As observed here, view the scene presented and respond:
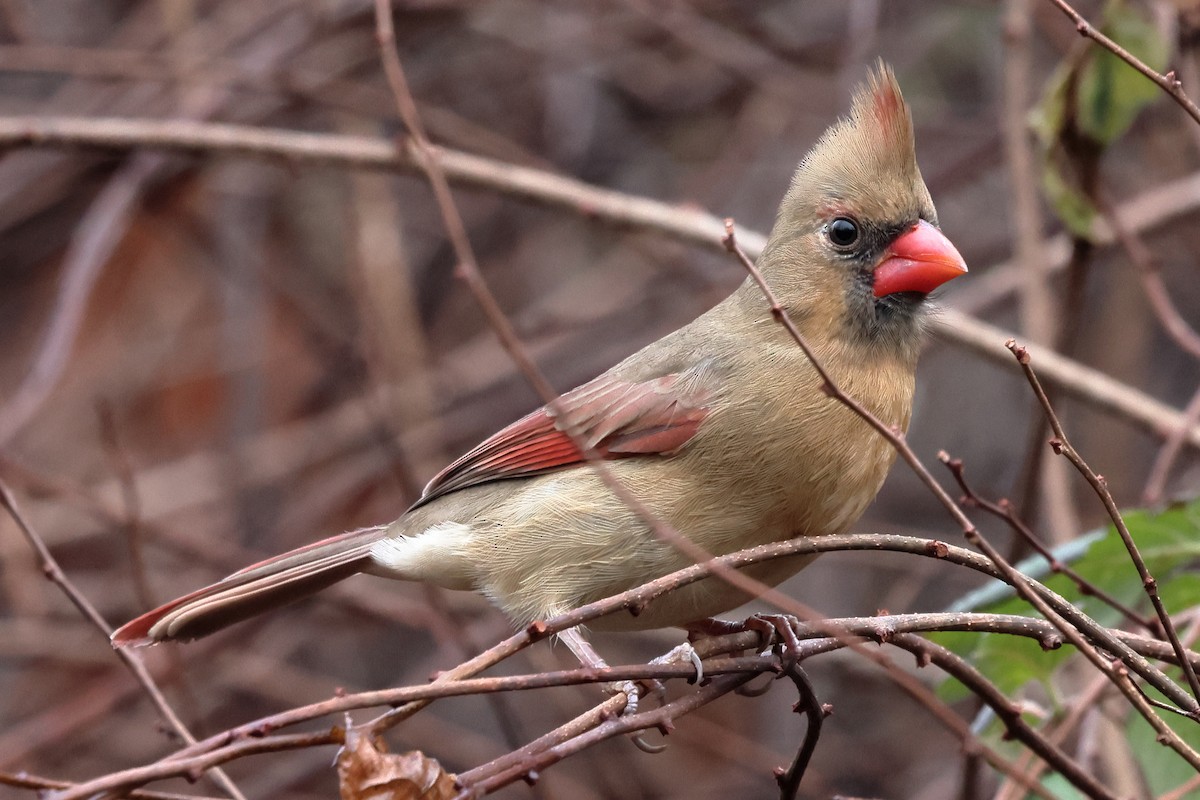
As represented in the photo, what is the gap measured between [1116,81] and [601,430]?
5.39ft

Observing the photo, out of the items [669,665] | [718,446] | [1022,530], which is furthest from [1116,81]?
[669,665]

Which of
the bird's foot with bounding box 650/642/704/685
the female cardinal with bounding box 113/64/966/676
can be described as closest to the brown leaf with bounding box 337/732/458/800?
the bird's foot with bounding box 650/642/704/685

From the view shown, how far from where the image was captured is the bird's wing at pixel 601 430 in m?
2.72

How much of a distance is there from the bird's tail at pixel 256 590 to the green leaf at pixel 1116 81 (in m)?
2.07

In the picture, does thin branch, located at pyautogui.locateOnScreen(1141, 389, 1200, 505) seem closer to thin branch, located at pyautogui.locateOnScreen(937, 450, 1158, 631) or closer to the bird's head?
the bird's head

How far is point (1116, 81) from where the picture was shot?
3.36 m

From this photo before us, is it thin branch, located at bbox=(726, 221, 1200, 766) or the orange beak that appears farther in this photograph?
the orange beak

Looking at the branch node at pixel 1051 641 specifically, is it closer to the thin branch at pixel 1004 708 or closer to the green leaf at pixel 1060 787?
the thin branch at pixel 1004 708

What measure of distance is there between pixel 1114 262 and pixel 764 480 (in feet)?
11.5

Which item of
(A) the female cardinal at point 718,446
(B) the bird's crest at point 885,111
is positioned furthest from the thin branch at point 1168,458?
(B) the bird's crest at point 885,111

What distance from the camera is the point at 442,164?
4.00 meters

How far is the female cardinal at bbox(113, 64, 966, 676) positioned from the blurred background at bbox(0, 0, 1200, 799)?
1.38 metres

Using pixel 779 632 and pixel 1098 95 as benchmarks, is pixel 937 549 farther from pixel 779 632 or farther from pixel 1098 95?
pixel 1098 95

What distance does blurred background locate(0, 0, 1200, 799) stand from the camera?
484 centimetres
